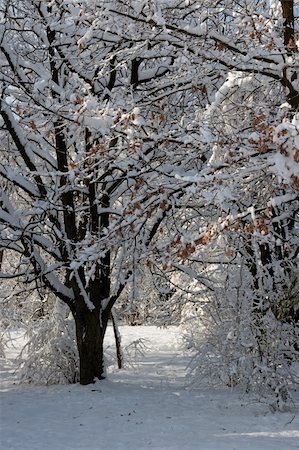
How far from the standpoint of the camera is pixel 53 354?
9438 mm

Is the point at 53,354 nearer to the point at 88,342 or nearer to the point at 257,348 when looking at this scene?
the point at 88,342

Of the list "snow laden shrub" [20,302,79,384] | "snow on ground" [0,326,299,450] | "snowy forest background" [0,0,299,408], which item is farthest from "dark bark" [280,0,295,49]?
"snow laden shrub" [20,302,79,384]

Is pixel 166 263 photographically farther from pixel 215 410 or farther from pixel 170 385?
pixel 170 385

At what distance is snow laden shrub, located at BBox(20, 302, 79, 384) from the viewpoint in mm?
9328

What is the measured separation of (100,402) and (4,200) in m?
3.18

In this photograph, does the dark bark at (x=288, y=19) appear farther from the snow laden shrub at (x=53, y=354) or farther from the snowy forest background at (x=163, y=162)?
the snow laden shrub at (x=53, y=354)

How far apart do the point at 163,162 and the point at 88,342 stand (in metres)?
3.04

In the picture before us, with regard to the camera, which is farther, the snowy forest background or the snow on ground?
the snow on ground

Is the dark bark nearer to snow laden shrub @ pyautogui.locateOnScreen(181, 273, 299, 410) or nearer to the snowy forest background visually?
the snowy forest background

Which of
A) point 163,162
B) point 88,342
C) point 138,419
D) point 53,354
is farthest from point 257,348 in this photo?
point 53,354

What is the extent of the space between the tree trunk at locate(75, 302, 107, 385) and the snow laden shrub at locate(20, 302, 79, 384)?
0.57 meters

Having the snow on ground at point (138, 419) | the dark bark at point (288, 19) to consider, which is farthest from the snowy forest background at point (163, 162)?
the snow on ground at point (138, 419)

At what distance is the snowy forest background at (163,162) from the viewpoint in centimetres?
547

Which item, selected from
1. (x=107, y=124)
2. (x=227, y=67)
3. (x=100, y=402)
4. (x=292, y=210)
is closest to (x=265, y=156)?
(x=227, y=67)
